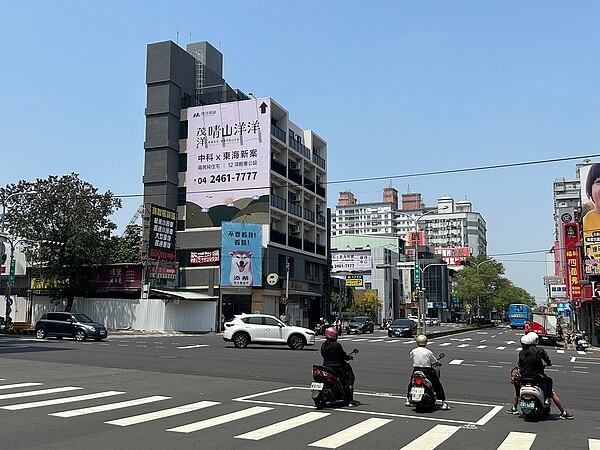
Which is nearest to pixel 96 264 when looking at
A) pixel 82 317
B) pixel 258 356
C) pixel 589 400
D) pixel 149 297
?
pixel 149 297

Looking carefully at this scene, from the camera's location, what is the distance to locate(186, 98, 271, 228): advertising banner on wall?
2195 inches

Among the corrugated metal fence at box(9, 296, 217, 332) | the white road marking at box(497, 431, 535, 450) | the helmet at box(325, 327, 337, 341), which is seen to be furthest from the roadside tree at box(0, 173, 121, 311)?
the white road marking at box(497, 431, 535, 450)

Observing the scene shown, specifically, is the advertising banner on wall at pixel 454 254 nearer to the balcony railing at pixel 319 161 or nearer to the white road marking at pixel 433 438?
the balcony railing at pixel 319 161

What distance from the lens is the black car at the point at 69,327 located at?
34.5 m

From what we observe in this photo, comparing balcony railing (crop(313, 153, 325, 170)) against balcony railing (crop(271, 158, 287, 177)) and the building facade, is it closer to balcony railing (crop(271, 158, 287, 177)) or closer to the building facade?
the building facade

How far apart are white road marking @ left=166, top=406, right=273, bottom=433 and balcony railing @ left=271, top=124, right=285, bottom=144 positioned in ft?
153

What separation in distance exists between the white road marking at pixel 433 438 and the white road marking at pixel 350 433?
0.84 m

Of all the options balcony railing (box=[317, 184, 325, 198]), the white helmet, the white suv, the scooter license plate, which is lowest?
the scooter license plate

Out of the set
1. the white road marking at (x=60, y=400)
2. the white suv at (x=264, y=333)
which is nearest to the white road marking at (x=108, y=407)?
the white road marking at (x=60, y=400)

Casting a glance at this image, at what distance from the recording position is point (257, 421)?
10.5 meters

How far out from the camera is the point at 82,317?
3534 cm

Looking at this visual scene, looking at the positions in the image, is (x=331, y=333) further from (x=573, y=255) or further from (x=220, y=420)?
(x=573, y=255)

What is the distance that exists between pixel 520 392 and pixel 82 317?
2923cm

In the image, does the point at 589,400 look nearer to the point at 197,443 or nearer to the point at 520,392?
the point at 520,392
